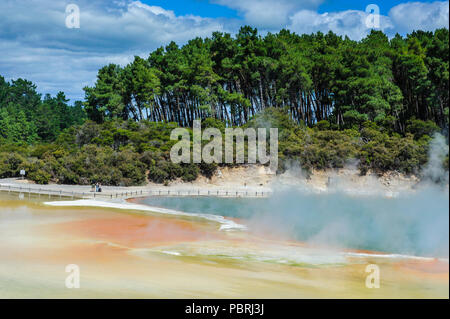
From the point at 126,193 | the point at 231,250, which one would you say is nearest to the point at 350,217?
the point at 231,250

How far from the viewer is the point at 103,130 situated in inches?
2339

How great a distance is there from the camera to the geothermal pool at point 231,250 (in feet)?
37.3

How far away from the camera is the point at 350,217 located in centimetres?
2486

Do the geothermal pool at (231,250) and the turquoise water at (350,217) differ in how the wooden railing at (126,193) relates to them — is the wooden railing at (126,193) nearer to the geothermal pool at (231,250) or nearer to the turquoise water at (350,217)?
the turquoise water at (350,217)

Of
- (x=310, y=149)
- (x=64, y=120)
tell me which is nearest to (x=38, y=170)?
(x=310, y=149)

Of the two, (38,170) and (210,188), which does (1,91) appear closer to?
(38,170)

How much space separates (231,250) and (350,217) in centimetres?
801

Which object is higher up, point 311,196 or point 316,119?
point 316,119

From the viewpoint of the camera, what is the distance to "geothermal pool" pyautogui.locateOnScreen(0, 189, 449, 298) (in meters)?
11.4

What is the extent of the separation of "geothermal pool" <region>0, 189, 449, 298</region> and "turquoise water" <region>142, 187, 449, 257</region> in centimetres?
5

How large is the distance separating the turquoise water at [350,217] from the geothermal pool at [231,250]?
0.17ft

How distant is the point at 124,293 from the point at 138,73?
2168 inches

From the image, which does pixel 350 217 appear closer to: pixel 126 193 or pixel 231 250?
pixel 231 250

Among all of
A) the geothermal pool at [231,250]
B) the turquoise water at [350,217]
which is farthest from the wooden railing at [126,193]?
the geothermal pool at [231,250]
